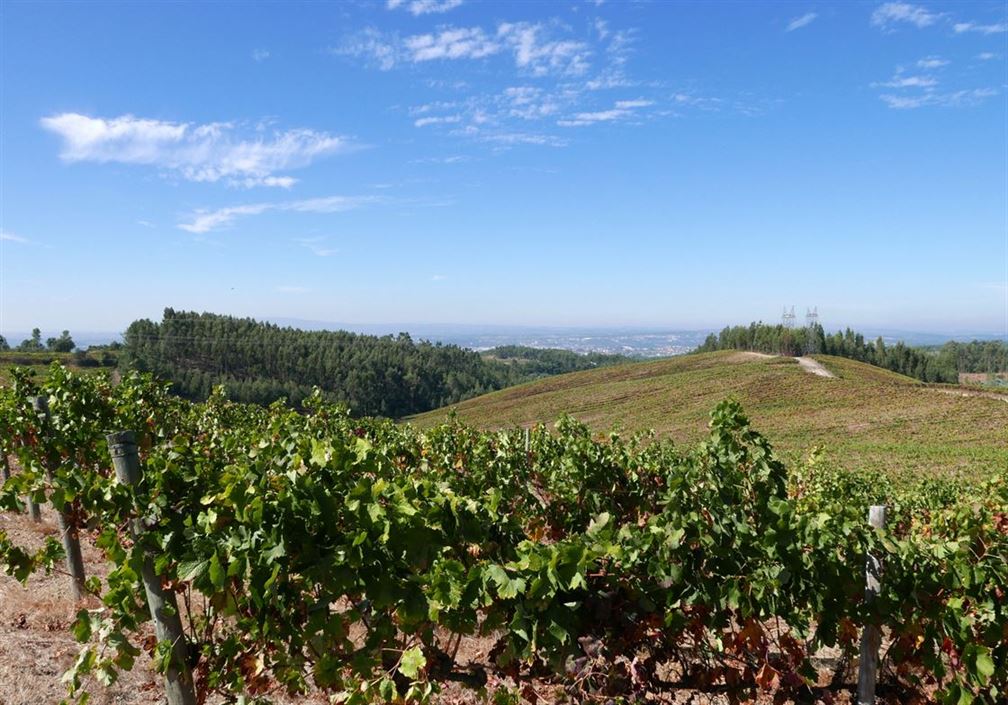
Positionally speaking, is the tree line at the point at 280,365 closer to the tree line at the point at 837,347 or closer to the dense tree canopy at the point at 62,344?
the dense tree canopy at the point at 62,344

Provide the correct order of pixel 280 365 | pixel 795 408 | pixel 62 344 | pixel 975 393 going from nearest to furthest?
pixel 975 393
pixel 795 408
pixel 62 344
pixel 280 365

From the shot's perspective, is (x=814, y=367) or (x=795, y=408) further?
(x=814, y=367)

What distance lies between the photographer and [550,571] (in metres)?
2.77

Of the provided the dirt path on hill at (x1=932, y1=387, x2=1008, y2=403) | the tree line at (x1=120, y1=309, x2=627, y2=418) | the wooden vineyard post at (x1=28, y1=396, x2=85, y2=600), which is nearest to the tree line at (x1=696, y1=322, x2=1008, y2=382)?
the dirt path on hill at (x1=932, y1=387, x2=1008, y2=403)

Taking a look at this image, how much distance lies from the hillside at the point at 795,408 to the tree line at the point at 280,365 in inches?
1229

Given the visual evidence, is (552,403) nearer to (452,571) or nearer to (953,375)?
(452,571)

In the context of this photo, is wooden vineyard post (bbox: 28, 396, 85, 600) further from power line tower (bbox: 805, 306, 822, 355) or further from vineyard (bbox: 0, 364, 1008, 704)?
power line tower (bbox: 805, 306, 822, 355)

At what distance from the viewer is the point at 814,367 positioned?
6706 centimetres

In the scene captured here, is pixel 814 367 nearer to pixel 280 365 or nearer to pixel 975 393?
pixel 975 393

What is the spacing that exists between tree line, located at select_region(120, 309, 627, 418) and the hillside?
3122 centimetres

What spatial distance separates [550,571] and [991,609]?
260 centimetres

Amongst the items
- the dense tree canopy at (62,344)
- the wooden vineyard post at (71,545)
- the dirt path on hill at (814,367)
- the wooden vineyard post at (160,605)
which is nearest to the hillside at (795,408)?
the dirt path on hill at (814,367)

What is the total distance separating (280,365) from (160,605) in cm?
11267

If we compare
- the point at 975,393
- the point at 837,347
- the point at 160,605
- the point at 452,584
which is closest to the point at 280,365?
the point at 975,393
